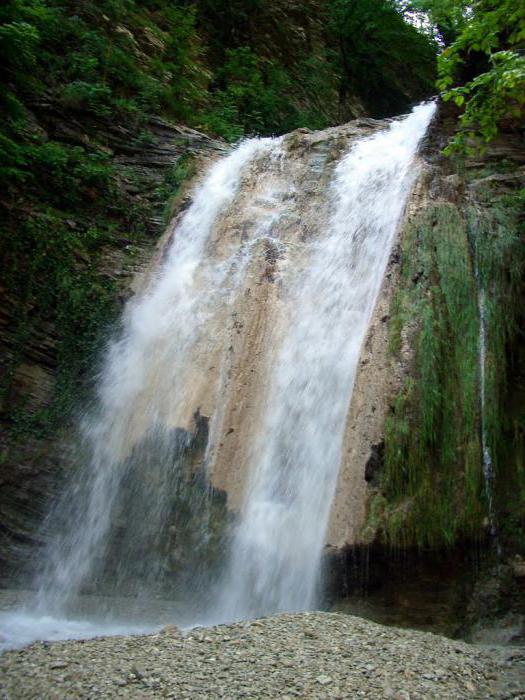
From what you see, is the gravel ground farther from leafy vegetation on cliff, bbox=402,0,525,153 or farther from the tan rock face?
leafy vegetation on cliff, bbox=402,0,525,153

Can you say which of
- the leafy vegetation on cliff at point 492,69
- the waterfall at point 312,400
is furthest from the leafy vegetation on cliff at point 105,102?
the leafy vegetation on cliff at point 492,69

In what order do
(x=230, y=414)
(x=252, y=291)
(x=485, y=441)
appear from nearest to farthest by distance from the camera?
(x=485, y=441) < (x=230, y=414) < (x=252, y=291)

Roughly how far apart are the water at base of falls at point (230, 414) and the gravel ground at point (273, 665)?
1.22m

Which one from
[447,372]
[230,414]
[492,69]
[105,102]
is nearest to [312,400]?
[230,414]

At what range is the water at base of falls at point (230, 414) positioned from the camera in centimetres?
644

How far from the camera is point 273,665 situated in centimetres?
406

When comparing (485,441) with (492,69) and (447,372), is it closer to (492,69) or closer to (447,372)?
(447,372)

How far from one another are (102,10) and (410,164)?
7.83 metres

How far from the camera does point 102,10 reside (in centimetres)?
1253

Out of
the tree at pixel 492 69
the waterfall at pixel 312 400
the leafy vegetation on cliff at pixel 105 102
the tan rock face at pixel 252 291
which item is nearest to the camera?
the waterfall at pixel 312 400

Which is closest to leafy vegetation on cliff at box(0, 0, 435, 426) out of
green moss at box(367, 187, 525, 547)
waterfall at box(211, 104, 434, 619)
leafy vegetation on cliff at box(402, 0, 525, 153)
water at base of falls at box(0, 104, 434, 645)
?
water at base of falls at box(0, 104, 434, 645)

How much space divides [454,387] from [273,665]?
312 cm

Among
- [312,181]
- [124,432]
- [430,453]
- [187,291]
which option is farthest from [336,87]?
[430,453]

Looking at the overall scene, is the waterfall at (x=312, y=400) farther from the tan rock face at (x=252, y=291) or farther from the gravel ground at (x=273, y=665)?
the gravel ground at (x=273, y=665)
